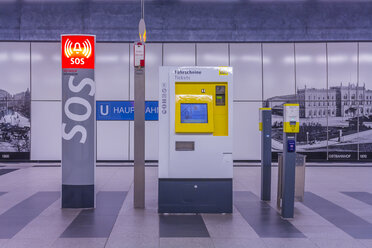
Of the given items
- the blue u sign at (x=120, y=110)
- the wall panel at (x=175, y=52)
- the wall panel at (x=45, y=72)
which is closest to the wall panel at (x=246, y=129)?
the wall panel at (x=175, y=52)

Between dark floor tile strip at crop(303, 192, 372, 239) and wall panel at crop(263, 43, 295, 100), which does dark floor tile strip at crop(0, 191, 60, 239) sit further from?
wall panel at crop(263, 43, 295, 100)

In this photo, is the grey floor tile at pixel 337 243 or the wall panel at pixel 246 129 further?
the wall panel at pixel 246 129

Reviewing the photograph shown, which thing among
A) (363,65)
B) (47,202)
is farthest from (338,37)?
(47,202)

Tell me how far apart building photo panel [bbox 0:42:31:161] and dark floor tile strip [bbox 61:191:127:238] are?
5918 mm

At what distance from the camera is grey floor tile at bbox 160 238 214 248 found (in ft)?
12.2

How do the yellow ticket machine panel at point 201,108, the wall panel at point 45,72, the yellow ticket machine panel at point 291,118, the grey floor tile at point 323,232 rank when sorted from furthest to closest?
the wall panel at point 45,72, the yellow ticket machine panel at point 201,108, the yellow ticket machine panel at point 291,118, the grey floor tile at point 323,232

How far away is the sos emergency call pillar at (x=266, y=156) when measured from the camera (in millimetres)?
5839

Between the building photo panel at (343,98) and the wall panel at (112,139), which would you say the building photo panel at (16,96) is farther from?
the building photo panel at (343,98)

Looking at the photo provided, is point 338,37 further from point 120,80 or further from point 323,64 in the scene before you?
point 120,80

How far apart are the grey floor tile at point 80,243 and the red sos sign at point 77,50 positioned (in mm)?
2617

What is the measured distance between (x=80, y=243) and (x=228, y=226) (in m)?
1.89

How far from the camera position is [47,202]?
18.7 feet

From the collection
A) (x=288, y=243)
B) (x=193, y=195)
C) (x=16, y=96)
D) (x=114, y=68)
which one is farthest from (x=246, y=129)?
(x=16, y=96)

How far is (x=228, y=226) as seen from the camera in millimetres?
4465
